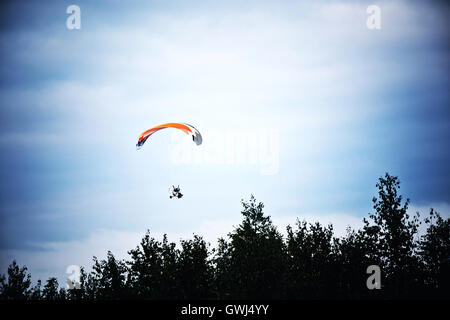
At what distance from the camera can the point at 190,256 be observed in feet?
131

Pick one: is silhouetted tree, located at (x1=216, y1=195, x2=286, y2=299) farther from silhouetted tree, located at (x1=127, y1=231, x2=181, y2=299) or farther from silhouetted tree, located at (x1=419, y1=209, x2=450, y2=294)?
silhouetted tree, located at (x1=419, y1=209, x2=450, y2=294)

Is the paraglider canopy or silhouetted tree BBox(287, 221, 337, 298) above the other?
the paraglider canopy

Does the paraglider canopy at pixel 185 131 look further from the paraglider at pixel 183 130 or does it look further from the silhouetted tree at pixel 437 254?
the silhouetted tree at pixel 437 254

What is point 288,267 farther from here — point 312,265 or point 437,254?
point 437,254

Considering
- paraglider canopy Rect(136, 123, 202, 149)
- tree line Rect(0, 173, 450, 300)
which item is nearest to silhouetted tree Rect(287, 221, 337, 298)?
tree line Rect(0, 173, 450, 300)

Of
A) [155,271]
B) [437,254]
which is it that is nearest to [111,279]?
[155,271]

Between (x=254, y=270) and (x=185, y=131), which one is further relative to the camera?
(x=185, y=131)

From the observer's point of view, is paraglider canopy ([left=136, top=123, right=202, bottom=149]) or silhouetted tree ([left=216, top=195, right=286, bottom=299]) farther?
paraglider canopy ([left=136, top=123, right=202, bottom=149])

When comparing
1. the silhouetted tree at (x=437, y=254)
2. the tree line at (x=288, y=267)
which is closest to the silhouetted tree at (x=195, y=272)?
the tree line at (x=288, y=267)

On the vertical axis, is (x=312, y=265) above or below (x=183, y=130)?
below

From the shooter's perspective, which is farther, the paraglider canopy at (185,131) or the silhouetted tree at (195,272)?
the paraglider canopy at (185,131)

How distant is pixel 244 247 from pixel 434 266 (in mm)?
25906

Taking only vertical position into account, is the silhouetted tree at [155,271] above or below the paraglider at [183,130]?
below
